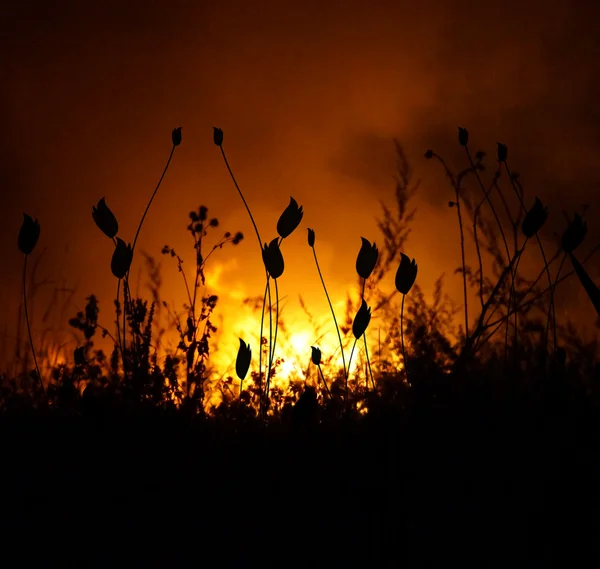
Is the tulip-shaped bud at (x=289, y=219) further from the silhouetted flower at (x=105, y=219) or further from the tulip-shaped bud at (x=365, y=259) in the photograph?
the silhouetted flower at (x=105, y=219)

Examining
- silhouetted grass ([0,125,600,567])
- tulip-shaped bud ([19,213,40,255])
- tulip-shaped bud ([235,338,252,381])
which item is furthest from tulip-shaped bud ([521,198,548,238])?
tulip-shaped bud ([19,213,40,255])

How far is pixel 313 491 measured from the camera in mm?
1232

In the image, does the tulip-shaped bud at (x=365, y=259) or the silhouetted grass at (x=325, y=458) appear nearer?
the silhouetted grass at (x=325, y=458)

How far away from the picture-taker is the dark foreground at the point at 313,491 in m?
1.03

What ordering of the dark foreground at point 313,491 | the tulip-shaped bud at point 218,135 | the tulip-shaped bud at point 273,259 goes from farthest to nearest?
the tulip-shaped bud at point 218,135, the tulip-shaped bud at point 273,259, the dark foreground at point 313,491

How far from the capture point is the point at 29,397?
204 cm

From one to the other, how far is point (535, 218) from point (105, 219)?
51.8 inches

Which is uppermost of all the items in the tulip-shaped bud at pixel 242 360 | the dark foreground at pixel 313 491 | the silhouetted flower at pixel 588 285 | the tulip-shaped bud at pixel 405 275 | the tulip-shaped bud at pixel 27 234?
the tulip-shaped bud at pixel 27 234

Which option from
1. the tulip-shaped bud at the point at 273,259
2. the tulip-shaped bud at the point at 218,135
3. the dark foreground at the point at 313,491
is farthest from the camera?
the tulip-shaped bud at the point at 218,135

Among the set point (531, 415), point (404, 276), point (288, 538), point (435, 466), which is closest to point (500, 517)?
point (435, 466)

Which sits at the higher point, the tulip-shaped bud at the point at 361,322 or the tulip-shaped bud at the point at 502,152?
the tulip-shaped bud at the point at 502,152

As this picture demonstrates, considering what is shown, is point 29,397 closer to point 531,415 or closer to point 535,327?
point 531,415

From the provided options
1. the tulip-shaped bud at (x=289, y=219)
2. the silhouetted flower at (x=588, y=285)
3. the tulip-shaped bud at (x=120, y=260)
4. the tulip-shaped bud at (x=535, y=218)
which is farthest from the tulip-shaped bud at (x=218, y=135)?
the silhouetted flower at (x=588, y=285)

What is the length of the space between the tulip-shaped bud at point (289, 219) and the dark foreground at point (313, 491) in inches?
23.0
